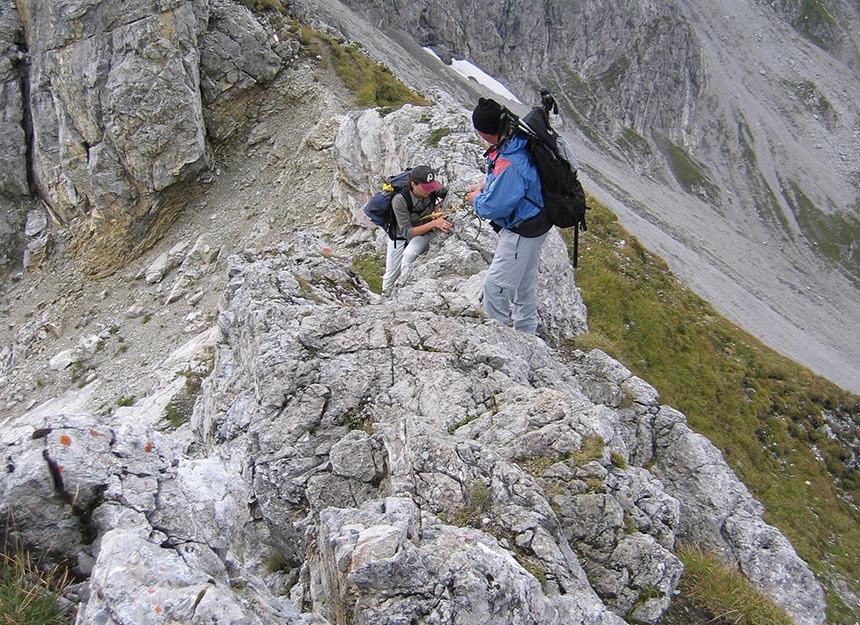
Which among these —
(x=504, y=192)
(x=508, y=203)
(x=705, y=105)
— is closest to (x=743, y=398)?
(x=508, y=203)

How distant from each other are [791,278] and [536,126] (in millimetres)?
98924

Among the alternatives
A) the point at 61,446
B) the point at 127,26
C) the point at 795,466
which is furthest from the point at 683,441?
the point at 127,26

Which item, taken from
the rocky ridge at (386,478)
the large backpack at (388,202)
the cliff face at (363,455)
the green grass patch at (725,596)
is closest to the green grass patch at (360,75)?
the cliff face at (363,455)

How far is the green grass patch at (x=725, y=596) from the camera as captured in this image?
6781 mm

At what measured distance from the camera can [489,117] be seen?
29.0 ft

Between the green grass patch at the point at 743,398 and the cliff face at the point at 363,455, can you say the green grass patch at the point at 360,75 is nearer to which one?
the cliff face at the point at 363,455

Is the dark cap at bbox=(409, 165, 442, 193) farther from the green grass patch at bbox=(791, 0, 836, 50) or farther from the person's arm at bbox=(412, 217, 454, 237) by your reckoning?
the green grass patch at bbox=(791, 0, 836, 50)

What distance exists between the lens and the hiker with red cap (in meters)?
12.9

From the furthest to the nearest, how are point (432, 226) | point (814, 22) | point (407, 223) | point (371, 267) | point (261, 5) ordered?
point (814, 22)
point (261, 5)
point (371, 267)
point (407, 223)
point (432, 226)

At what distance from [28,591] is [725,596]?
7.15 m

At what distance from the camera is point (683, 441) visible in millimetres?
12094

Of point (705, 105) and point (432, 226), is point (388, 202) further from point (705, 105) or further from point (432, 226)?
point (705, 105)

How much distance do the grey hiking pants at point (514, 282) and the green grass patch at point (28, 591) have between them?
7.78 meters

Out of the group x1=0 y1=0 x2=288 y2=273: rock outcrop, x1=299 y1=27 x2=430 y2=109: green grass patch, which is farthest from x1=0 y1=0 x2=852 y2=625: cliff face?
x1=299 y1=27 x2=430 y2=109: green grass patch
